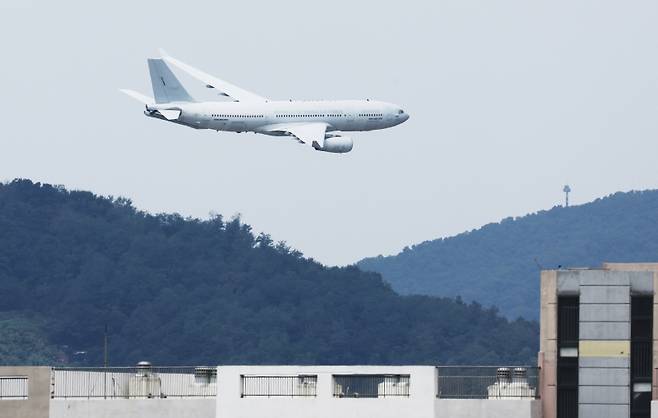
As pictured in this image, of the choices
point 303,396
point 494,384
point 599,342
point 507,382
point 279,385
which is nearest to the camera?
point 599,342

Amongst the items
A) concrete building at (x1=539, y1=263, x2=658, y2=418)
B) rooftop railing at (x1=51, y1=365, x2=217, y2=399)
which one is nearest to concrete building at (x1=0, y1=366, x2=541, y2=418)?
rooftop railing at (x1=51, y1=365, x2=217, y2=399)

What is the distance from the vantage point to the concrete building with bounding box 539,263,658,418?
118312mm

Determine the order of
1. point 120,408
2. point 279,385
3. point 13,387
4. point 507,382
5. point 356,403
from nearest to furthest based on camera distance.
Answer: point 356,403 < point 120,408 < point 507,382 < point 279,385 < point 13,387

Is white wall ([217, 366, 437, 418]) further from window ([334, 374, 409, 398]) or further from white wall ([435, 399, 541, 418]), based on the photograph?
white wall ([435, 399, 541, 418])

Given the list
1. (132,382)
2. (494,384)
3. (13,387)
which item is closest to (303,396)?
(494,384)

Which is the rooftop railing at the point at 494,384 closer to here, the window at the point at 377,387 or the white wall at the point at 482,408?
the white wall at the point at 482,408

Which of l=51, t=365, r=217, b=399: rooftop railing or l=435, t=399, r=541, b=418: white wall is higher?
l=51, t=365, r=217, b=399: rooftop railing

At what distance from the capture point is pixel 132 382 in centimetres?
12356

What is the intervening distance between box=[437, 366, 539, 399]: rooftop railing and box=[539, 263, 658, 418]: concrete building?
90 cm

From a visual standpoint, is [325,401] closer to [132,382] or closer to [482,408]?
[482,408]

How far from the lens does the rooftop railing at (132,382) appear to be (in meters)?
121

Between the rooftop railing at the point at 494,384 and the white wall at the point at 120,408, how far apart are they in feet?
45.1

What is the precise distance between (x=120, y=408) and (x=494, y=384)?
19807mm

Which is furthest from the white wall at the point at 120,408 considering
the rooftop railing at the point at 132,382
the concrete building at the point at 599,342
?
the concrete building at the point at 599,342
